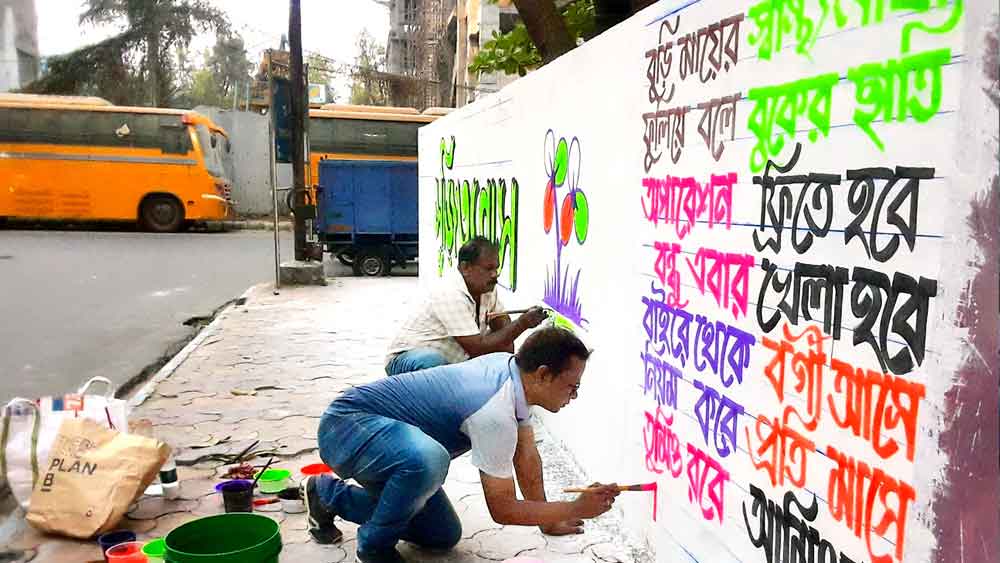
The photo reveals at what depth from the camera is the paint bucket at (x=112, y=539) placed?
10.1 ft

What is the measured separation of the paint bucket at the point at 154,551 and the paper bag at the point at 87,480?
28 centimetres

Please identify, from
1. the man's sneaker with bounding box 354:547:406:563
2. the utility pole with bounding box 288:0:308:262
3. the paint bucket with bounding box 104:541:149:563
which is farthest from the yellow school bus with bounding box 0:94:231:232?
the man's sneaker with bounding box 354:547:406:563

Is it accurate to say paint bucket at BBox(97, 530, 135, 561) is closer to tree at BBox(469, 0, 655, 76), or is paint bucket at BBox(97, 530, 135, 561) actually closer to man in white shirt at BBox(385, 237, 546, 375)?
man in white shirt at BBox(385, 237, 546, 375)

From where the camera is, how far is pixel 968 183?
1.48m

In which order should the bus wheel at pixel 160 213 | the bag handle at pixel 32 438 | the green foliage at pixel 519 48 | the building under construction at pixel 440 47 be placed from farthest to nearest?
1. the building under construction at pixel 440 47
2. the bus wheel at pixel 160 213
3. the green foliage at pixel 519 48
4. the bag handle at pixel 32 438

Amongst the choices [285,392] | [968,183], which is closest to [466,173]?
[285,392]

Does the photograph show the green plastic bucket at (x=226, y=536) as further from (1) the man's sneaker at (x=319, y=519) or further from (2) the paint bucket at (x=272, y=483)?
(2) the paint bucket at (x=272, y=483)

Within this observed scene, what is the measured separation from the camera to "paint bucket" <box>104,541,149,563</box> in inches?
112

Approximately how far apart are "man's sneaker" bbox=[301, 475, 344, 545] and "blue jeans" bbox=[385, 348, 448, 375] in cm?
76

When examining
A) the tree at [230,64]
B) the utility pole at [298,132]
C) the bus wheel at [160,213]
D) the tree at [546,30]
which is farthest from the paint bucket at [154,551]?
the tree at [230,64]

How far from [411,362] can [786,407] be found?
6.76 ft

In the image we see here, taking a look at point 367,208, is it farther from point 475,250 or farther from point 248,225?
point 248,225

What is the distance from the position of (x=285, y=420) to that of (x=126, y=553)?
6.27ft

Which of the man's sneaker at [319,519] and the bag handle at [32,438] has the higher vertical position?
the bag handle at [32,438]
